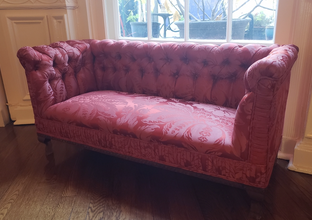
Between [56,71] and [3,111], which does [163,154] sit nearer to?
[56,71]

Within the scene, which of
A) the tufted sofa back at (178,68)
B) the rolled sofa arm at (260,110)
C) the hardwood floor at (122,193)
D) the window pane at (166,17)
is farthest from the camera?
Answer: the window pane at (166,17)

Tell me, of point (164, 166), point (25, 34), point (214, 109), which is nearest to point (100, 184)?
point (164, 166)

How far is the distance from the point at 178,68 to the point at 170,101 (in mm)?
244

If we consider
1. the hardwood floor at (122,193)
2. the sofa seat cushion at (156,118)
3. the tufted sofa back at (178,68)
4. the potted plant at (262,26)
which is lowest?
the hardwood floor at (122,193)

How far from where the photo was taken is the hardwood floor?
1.28m

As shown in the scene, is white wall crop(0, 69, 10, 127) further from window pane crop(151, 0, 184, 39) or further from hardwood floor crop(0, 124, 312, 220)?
window pane crop(151, 0, 184, 39)

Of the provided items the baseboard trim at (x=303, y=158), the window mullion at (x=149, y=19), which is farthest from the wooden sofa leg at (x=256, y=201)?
the window mullion at (x=149, y=19)

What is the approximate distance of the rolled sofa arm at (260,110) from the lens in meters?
1.00

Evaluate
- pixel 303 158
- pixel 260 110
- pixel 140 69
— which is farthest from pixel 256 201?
pixel 140 69

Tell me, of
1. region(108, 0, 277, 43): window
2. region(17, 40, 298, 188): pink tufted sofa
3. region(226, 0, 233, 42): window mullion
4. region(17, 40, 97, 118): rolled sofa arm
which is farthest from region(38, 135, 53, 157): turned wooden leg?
region(226, 0, 233, 42): window mullion

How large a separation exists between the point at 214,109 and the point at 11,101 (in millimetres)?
1880

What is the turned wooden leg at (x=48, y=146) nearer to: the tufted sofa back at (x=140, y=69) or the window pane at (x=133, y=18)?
the tufted sofa back at (x=140, y=69)

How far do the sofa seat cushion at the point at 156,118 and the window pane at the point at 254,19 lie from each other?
649 millimetres

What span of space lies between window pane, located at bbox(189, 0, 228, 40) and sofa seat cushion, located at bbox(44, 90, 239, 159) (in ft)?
2.06
